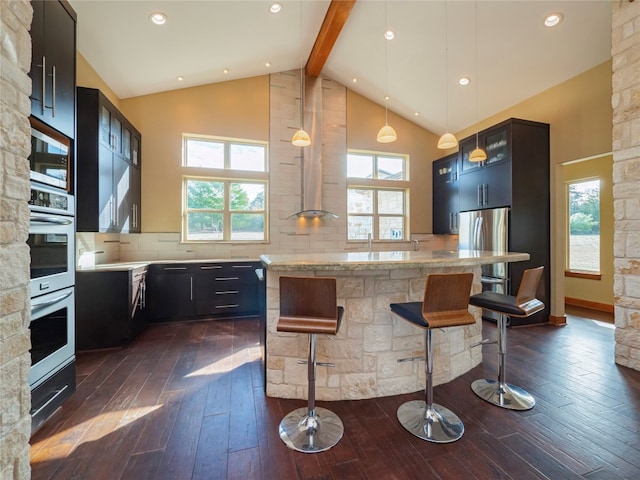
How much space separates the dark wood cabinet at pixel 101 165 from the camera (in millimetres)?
2984

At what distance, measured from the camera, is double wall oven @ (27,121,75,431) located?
1774 millimetres

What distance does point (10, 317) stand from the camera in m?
1.07

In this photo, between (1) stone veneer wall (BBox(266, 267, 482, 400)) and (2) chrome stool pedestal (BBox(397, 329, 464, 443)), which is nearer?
(2) chrome stool pedestal (BBox(397, 329, 464, 443))

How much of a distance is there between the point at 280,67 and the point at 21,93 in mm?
4541

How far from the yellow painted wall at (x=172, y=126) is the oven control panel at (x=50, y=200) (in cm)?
249

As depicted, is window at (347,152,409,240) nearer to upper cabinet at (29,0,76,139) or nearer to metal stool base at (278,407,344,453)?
metal stool base at (278,407,344,453)

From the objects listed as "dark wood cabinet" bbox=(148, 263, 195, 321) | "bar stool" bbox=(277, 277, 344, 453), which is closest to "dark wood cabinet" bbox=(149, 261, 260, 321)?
"dark wood cabinet" bbox=(148, 263, 195, 321)

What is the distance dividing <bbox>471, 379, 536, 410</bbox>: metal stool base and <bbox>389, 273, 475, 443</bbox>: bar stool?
446 millimetres

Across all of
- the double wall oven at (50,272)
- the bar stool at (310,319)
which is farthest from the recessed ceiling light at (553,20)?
the double wall oven at (50,272)

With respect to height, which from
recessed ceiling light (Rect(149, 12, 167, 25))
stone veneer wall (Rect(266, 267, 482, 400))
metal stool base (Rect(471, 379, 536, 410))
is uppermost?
recessed ceiling light (Rect(149, 12, 167, 25))

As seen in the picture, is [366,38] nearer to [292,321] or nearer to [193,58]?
[193,58]

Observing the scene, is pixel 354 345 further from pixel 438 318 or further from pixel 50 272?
pixel 50 272

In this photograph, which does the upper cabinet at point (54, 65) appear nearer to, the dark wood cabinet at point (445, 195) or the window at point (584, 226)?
the dark wood cabinet at point (445, 195)

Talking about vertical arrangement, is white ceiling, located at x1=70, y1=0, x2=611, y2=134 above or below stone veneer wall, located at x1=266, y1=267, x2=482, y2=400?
above
